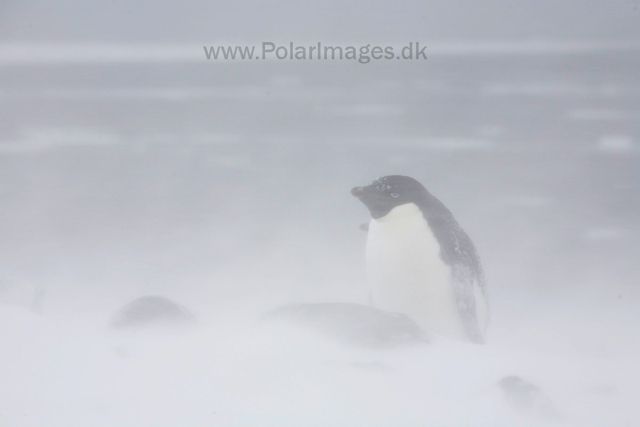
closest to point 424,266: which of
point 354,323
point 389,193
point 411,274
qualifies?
point 411,274

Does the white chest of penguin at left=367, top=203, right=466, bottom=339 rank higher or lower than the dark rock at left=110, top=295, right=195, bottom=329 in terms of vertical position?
higher

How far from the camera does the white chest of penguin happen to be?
6.08 feet

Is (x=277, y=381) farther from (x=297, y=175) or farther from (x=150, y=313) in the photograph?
(x=297, y=175)

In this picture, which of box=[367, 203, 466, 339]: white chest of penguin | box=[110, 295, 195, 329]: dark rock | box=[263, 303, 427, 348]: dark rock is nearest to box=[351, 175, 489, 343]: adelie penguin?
box=[367, 203, 466, 339]: white chest of penguin

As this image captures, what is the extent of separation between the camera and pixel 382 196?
5.83 ft

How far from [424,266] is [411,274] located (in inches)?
2.0

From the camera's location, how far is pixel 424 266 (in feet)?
6.13

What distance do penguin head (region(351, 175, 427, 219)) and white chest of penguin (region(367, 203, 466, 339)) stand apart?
0.06 metres

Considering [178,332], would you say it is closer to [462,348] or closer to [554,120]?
[462,348]

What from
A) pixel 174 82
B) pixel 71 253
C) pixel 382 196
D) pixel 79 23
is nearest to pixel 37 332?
pixel 71 253

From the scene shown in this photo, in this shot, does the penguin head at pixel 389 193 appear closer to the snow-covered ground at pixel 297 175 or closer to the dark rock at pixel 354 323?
the snow-covered ground at pixel 297 175

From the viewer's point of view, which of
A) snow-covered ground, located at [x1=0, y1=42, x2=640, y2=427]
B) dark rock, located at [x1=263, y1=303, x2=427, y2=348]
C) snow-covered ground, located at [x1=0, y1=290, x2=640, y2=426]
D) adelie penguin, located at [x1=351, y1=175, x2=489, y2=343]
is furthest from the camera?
adelie penguin, located at [x1=351, y1=175, x2=489, y2=343]

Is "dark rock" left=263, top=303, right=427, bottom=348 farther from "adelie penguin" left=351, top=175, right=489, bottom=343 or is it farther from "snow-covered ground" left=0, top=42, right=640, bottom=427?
"adelie penguin" left=351, top=175, right=489, bottom=343

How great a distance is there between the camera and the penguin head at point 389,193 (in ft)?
5.74
